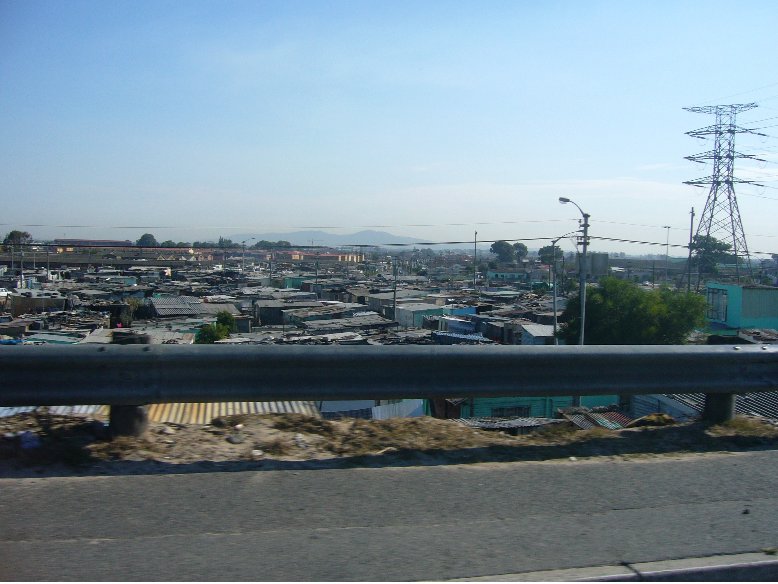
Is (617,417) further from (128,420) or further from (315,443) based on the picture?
(128,420)

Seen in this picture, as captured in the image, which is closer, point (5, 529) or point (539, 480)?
point (5, 529)

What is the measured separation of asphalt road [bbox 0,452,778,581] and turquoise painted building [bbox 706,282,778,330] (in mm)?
19972

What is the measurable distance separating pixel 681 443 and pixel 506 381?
1.80 metres

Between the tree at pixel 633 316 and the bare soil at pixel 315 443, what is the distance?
1748 cm

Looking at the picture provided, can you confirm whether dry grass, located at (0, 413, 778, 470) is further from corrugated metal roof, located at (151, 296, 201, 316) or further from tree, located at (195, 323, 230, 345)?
corrugated metal roof, located at (151, 296, 201, 316)

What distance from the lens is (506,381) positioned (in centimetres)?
571

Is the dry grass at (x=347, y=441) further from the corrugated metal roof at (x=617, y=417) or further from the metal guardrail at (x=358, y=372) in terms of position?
the corrugated metal roof at (x=617, y=417)

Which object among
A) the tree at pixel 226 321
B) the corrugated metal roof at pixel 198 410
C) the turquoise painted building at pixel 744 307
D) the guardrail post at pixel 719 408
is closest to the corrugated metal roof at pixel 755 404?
the guardrail post at pixel 719 408

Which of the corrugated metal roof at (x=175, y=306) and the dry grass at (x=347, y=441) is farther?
the corrugated metal roof at (x=175, y=306)

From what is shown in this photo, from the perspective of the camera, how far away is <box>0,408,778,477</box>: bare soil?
16.8 feet

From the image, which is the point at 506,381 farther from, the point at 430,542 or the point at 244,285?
the point at 244,285

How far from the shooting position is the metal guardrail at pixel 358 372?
5121mm

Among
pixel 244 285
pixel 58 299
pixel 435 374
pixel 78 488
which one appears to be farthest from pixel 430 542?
pixel 244 285

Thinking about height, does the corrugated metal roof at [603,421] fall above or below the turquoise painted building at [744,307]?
below
